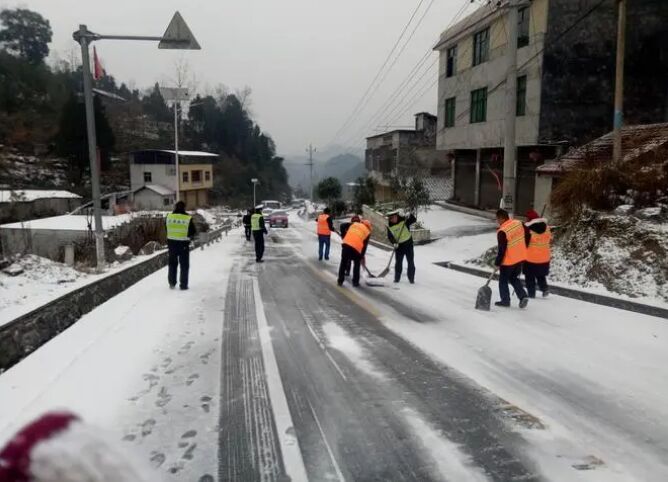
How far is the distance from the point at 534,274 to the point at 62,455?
8.54m

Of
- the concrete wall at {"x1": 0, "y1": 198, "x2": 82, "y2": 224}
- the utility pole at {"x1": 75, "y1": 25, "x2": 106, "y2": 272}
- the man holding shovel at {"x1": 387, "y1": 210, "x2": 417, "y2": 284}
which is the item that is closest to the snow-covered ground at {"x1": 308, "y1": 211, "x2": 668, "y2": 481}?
the man holding shovel at {"x1": 387, "y1": 210, "x2": 417, "y2": 284}

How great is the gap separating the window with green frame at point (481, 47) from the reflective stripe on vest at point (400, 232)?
666 inches

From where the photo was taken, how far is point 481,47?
24.9 metres

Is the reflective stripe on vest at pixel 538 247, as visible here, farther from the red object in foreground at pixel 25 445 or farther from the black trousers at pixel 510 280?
the red object in foreground at pixel 25 445

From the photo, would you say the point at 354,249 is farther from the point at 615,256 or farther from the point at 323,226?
the point at 615,256

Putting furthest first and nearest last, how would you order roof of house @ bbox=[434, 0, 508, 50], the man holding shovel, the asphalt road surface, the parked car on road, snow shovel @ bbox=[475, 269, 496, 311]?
the parked car on road → roof of house @ bbox=[434, 0, 508, 50] → the man holding shovel → snow shovel @ bbox=[475, 269, 496, 311] → the asphalt road surface

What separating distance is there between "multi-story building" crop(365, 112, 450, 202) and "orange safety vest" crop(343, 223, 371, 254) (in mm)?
28674

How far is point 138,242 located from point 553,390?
17178mm

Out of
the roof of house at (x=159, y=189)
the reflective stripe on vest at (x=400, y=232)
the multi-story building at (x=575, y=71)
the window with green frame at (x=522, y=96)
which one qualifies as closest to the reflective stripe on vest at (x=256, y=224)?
the reflective stripe on vest at (x=400, y=232)

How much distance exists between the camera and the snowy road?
344cm

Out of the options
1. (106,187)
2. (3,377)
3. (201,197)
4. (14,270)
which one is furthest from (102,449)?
(201,197)

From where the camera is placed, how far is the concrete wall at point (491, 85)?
20375 mm

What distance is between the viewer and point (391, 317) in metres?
7.48

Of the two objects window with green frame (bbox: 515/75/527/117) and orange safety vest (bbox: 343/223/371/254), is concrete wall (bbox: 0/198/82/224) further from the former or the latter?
window with green frame (bbox: 515/75/527/117)
